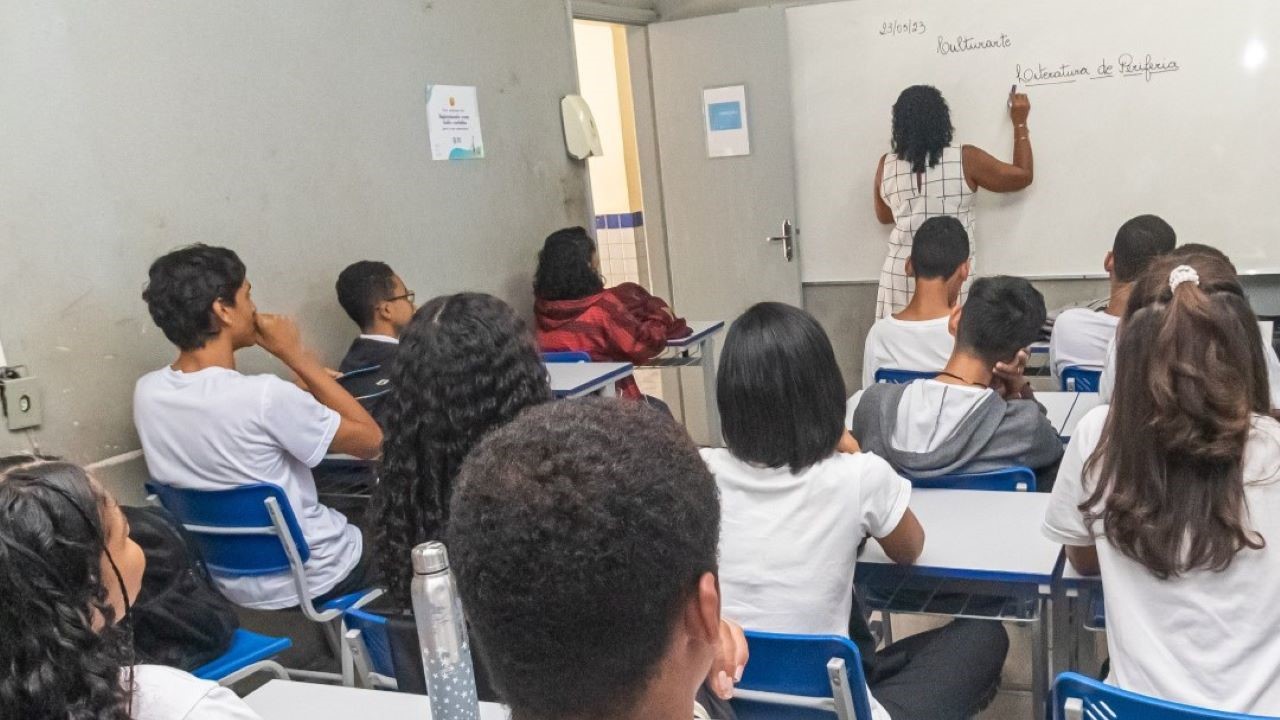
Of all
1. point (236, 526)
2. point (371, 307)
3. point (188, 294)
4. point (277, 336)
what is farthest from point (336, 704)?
point (371, 307)

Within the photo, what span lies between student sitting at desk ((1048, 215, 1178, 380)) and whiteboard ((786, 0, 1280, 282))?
1.35 metres

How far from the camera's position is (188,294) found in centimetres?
253

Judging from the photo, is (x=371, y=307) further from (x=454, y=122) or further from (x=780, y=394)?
(x=780, y=394)

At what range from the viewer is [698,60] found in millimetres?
5105

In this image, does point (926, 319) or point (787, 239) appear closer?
point (926, 319)

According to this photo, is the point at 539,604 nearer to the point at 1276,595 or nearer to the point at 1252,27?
the point at 1276,595

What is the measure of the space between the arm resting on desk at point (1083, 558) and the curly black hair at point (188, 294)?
1973 millimetres

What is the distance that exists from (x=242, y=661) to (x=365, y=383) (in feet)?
3.96

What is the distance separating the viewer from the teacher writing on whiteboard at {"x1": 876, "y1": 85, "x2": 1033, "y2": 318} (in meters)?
4.60

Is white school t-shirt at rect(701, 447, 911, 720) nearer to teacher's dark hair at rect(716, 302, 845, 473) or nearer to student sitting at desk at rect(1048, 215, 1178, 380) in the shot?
teacher's dark hair at rect(716, 302, 845, 473)

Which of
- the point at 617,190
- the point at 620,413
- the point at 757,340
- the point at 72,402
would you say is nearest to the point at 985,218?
the point at 617,190

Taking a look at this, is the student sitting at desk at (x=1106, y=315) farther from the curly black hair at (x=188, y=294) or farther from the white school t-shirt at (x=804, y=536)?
the curly black hair at (x=188, y=294)

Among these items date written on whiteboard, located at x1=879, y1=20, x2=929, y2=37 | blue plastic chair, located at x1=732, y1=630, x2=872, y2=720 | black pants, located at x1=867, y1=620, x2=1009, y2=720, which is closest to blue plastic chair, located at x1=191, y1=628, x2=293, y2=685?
blue plastic chair, located at x1=732, y1=630, x2=872, y2=720

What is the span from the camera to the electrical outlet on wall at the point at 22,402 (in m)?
2.44
